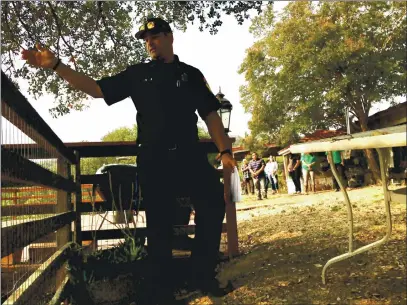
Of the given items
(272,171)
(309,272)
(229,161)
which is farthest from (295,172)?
(229,161)

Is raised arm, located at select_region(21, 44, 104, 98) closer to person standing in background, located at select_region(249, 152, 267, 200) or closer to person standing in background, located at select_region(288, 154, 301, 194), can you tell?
person standing in background, located at select_region(249, 152, 267, 200)

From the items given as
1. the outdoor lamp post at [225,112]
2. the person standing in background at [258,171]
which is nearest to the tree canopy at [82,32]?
the outdoor lamp post at [225,112]

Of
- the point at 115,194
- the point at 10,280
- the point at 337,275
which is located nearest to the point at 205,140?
the point at 115,194

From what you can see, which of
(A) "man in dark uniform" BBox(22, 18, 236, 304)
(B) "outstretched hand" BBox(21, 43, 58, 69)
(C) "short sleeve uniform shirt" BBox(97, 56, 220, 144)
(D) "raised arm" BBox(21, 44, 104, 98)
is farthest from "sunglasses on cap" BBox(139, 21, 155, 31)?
(B) "outstretched hand" BBox(21, 43, 58, 69)

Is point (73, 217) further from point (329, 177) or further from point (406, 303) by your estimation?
point (329, 177)

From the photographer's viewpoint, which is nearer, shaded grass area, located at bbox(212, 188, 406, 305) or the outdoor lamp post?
shaded grass area, located at bbox(212, 188, 406, 305)

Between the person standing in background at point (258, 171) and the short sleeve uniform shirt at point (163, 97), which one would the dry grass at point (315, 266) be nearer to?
the short sleeve uniform shirt at point (163, 97)

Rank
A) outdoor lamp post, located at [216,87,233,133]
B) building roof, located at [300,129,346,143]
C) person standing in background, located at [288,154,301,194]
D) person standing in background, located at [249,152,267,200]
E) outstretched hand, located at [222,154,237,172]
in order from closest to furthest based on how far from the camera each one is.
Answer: outstretched hand, located at [222,154,237,172] < outdoor lamp post, located at [216,87,233,133] < person standing in background, located at [249,152,267,200] < person standing in background, located at [288,154,301,194] < building roof, located at [300,129,346,143]

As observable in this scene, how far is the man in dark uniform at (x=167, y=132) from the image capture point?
205cm

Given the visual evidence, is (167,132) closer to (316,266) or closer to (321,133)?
(316,266)

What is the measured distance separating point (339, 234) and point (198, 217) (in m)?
2.66

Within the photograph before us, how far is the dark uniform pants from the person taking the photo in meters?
2.05

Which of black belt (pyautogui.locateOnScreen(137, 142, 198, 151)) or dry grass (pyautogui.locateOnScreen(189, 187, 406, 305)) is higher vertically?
black belt (pyautogui.locateOnScreen(137, 142, 198, 151))

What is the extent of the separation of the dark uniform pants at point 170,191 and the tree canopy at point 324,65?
8.60 meters
